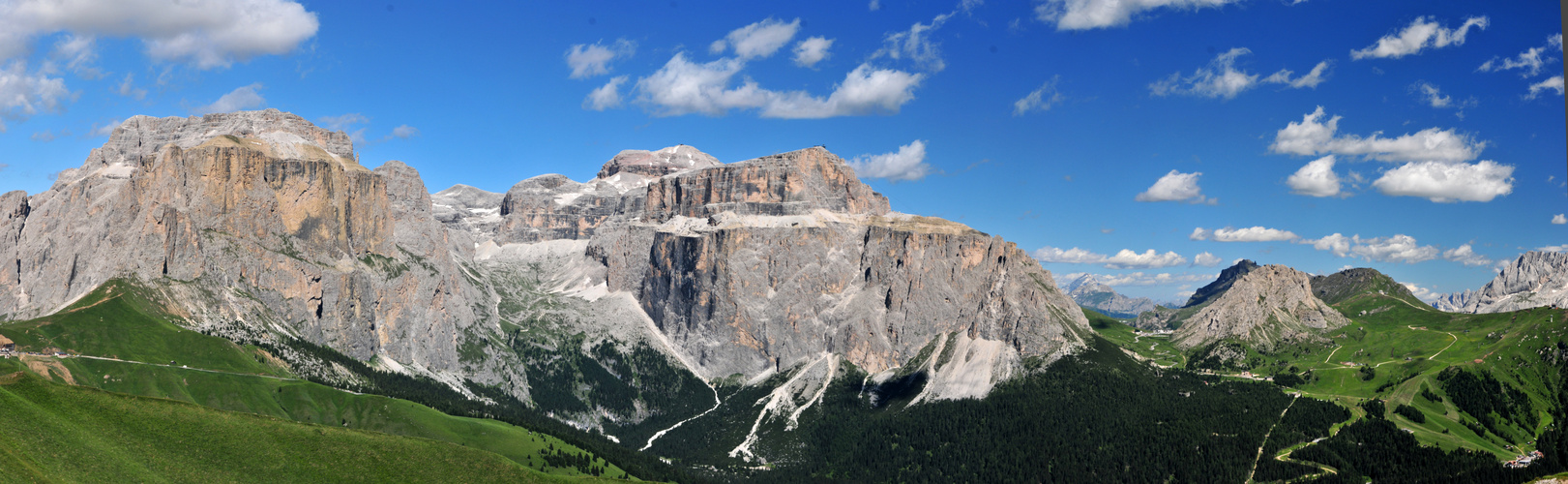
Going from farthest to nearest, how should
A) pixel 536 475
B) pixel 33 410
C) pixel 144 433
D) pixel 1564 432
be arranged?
pixel 536 475
pixel 144 433
pixel 33 410
pixel 1564 432

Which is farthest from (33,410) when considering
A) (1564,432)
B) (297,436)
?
(1564,432)

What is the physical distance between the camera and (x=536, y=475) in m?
193

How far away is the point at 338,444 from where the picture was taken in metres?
175

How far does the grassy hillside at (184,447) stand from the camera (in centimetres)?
13200

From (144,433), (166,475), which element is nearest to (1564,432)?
(166,475)

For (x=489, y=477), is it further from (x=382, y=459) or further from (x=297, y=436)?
(x=297, y=436)

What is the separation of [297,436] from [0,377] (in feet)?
137

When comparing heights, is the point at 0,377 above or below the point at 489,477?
above

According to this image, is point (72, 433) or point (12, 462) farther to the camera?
point (72, 433)

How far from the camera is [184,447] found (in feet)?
498

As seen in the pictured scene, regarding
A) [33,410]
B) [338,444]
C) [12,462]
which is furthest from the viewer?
[338,444]

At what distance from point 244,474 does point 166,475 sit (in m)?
12.1

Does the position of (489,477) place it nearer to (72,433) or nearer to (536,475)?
(536,475)

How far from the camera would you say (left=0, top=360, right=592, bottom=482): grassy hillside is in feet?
433
